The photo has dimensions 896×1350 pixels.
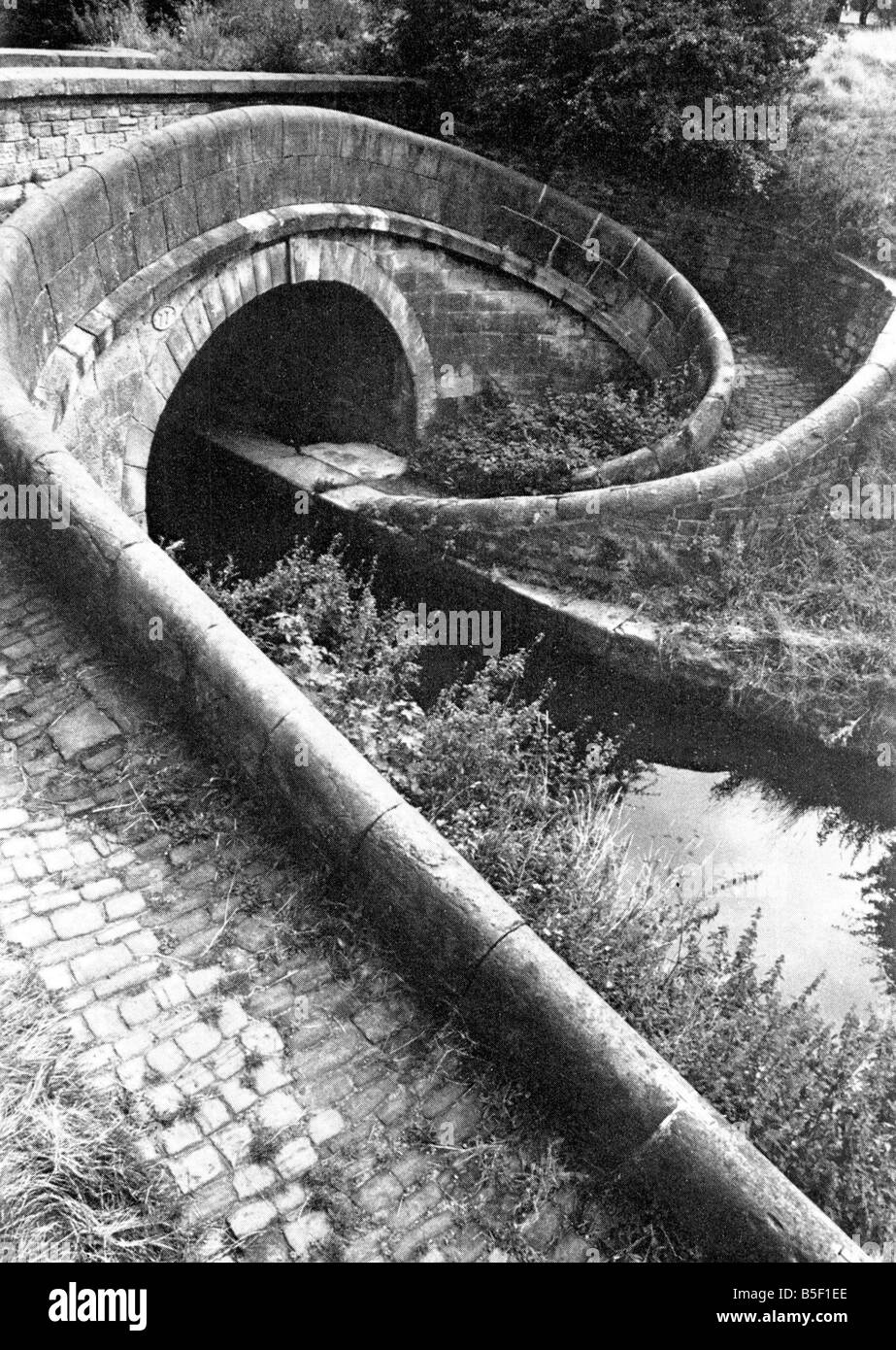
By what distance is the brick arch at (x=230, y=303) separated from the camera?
6605 millimetres

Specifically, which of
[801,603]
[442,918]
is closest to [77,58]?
[801,603]

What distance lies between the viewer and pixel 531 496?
337 inches

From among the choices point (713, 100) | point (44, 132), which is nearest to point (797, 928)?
point (44, 132)

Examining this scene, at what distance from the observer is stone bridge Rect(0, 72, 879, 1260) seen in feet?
9.71

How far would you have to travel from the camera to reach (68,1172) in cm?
262

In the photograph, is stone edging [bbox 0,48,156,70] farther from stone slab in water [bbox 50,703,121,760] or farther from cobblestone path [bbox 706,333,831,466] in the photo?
stone slab in water [bbox 50,703,121,760]

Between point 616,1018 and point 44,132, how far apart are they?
6270 millimetres

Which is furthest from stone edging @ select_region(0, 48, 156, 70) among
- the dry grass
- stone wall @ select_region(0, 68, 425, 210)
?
the dry grass

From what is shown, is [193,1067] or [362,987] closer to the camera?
[193,1067]

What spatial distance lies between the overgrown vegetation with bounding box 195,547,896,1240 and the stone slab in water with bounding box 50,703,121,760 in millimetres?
1136

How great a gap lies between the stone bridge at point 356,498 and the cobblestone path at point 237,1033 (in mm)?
13

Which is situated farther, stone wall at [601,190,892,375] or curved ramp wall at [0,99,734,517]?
stone wall at [601,190,892,375]
